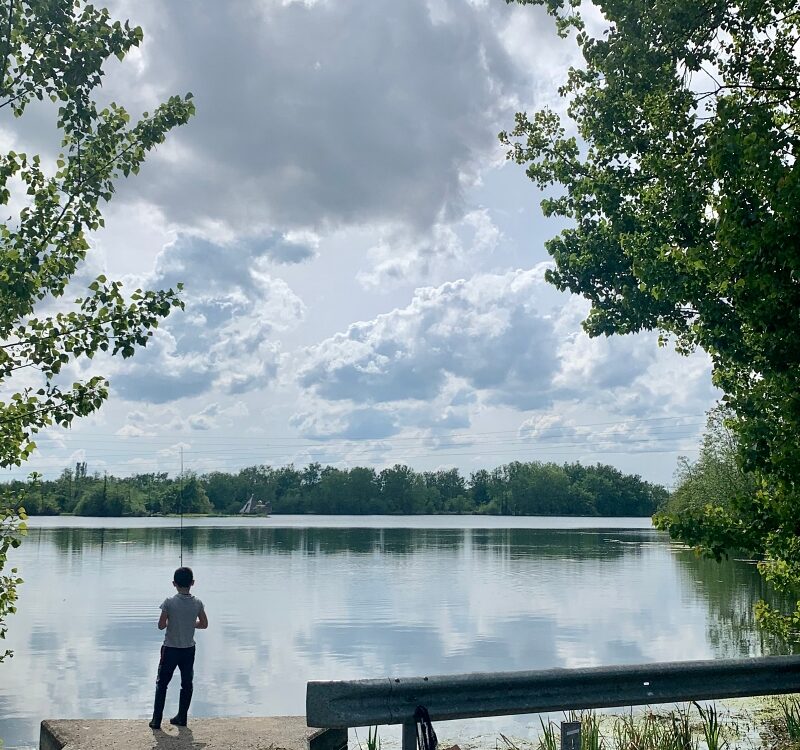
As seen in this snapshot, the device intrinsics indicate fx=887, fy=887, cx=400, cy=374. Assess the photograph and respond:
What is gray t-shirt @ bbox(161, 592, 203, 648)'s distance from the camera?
1057cm

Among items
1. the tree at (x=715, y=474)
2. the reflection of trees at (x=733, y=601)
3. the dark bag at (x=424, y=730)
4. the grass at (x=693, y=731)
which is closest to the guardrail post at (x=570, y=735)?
the dark bag at (x=424, y=730)

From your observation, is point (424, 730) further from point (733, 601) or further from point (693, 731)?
point (733, 601)

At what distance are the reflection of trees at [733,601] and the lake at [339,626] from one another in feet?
Answer: 0.40

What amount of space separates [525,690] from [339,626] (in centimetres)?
2128

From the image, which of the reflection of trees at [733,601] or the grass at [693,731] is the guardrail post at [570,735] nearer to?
the grass at [693,731]

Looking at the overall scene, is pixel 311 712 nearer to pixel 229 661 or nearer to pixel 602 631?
pixel 229 661

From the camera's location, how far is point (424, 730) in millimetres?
6254

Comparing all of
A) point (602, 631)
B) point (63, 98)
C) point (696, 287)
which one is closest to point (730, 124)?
point (696, 287)

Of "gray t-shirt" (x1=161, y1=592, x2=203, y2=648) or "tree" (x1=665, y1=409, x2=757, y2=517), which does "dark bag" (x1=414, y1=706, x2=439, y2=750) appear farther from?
"tree" (x1=665, y1=409, x2=757, y2=517)

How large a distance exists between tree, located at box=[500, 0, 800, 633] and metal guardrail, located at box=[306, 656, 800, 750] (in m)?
1.59

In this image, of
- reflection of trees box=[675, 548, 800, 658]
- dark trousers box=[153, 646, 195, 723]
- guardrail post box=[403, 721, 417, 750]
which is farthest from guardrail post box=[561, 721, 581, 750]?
dark trousers box=[153, 646, 195, 723]

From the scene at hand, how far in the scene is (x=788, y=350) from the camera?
328 inches

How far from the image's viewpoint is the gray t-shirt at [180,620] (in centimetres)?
1057

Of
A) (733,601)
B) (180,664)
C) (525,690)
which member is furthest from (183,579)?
(733,601)
